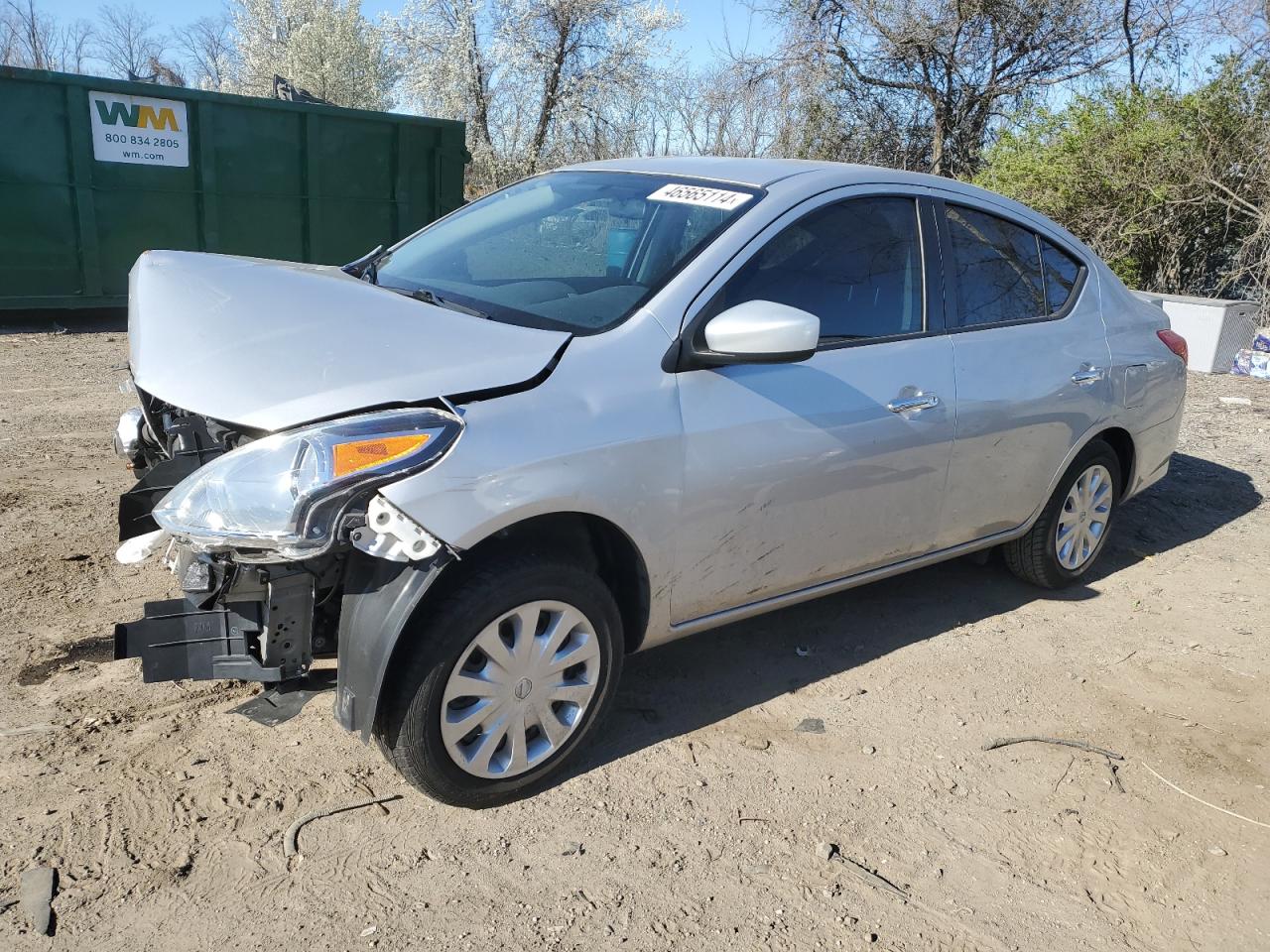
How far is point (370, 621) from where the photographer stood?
2.70 meters

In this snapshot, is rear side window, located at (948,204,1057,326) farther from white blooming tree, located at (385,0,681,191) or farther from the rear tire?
white blooming tree, located at (385,0,681,191)

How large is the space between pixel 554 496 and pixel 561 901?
40.4 inches

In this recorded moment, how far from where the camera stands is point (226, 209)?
11.3 m

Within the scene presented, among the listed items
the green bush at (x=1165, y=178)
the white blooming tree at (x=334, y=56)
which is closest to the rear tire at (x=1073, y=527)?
the green bush at (x=1165, y=178)

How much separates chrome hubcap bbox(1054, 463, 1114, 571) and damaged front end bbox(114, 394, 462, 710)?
3227 mm

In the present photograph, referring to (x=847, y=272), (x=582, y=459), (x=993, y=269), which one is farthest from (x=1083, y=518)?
(x=582, y=459)

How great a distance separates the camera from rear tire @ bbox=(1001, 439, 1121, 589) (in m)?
4.77

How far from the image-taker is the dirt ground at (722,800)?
2641 millimetres

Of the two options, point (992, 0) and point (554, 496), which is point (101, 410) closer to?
point (554, 496)

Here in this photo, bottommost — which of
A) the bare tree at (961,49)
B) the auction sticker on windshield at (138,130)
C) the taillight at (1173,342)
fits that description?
the taillight at (1173,342)

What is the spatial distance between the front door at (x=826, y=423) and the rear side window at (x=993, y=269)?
0.65 ft

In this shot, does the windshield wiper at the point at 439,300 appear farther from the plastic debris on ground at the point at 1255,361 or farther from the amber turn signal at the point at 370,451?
the plastic debris on ground at the point at 1255,361

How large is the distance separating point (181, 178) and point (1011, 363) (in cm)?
942

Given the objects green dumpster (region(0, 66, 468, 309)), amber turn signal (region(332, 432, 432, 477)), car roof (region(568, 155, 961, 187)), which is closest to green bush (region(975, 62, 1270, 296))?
green dumpster (region(0, 66, 468, 309))
